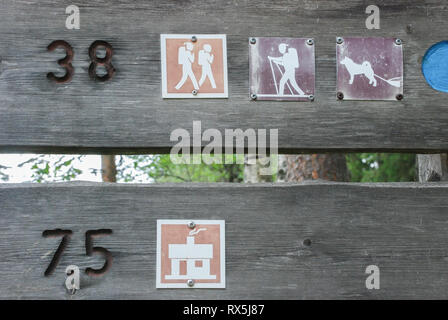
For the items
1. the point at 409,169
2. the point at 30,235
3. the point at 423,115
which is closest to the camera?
the point at 30,235

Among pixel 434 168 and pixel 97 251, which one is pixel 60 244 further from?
pixel 434 168

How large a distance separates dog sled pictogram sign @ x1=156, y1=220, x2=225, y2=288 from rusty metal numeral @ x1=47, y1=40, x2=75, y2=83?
741 millimetres

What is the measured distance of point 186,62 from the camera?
236 centimetres

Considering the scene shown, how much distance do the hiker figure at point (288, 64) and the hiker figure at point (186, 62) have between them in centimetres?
34

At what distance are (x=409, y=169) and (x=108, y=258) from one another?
6058mm

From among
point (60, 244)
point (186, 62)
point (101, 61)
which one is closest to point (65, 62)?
point (101, 61)

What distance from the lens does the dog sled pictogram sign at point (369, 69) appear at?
2410 millimetres

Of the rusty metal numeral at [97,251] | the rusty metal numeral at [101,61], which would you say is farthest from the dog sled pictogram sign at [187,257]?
the rusty metal numeral at [101,61]

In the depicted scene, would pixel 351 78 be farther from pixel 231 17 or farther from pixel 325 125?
pixel 231 17

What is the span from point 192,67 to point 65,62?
548 millimetres

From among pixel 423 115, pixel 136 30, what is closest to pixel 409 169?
pixel 423 115

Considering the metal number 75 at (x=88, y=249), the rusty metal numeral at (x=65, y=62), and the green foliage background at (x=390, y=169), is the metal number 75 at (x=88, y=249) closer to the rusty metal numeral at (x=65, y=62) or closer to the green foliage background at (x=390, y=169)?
the rusty metal numeral at (x=65, y=62)

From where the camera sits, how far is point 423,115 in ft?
7.97

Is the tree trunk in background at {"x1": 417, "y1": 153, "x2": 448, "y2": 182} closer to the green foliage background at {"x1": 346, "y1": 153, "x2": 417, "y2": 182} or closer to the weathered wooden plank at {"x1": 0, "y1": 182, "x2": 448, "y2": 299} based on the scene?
the weathered wooden plank at {"x1": 0, "y1": 182, "x2": 448, "y2": 299}
